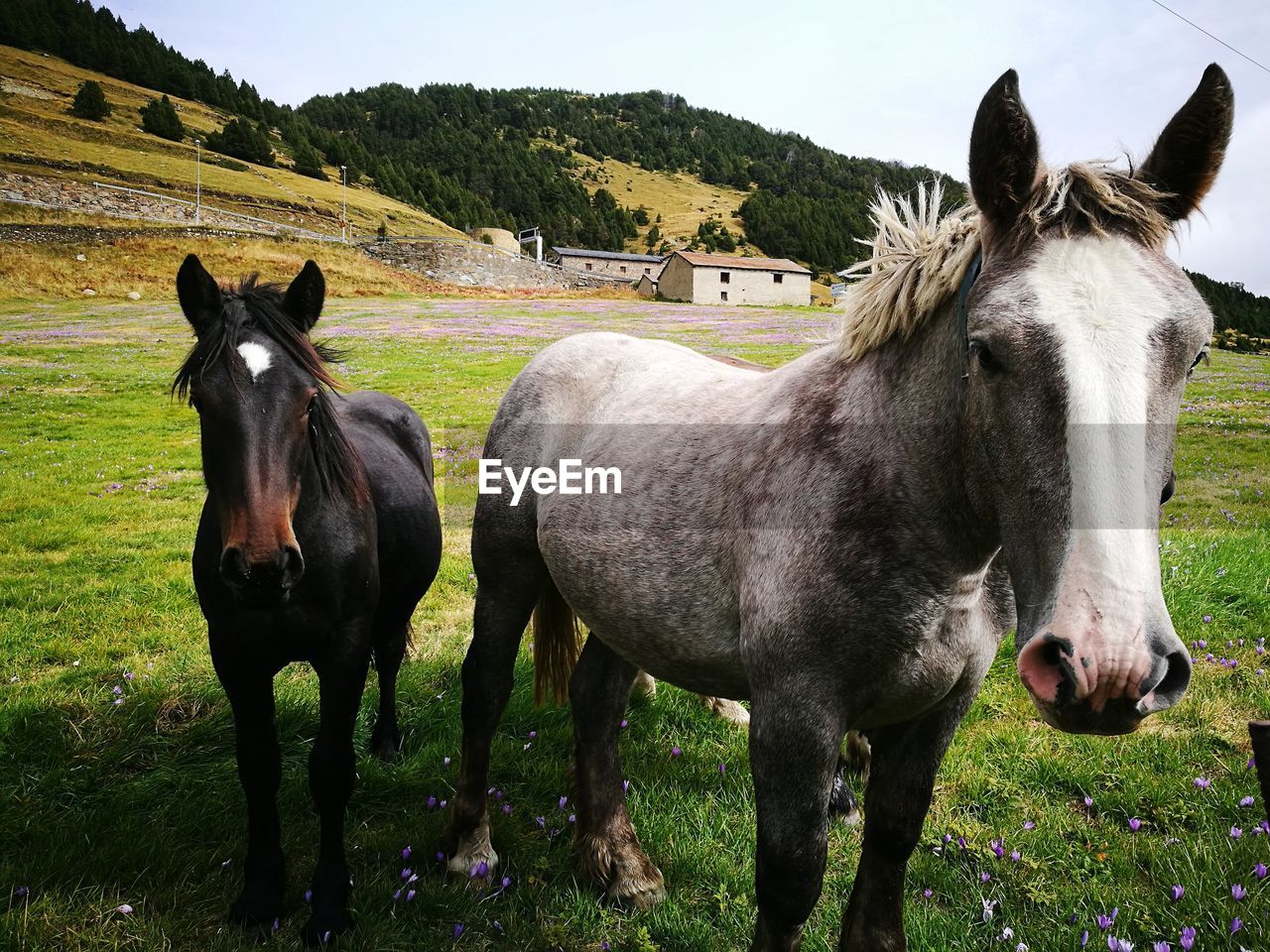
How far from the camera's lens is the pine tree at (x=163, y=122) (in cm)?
8050

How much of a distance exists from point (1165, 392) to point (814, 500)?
0.93 m

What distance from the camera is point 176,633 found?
559 cm

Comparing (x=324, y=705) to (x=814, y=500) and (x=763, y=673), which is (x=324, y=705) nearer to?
(x=763, y=673)

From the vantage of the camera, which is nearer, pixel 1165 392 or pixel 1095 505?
pixel 1095 505

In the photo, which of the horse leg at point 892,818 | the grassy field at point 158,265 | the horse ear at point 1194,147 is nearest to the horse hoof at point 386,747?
the horse leg at point 892,818

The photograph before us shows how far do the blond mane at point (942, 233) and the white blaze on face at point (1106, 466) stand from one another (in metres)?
0.15

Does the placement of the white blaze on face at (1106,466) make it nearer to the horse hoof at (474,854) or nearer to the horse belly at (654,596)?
the horse belly at (654,596)

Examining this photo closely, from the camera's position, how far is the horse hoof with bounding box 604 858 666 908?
324cm

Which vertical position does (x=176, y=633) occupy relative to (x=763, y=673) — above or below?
below

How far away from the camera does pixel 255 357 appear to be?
294 cm

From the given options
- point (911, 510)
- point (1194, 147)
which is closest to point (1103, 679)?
point (911, 510)

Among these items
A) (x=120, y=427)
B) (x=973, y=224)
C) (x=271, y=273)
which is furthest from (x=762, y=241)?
(x=973, y=224)

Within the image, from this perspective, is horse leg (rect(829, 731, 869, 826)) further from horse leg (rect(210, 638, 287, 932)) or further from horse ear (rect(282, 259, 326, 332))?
horse ear (rect(282, 259, 326, 332))

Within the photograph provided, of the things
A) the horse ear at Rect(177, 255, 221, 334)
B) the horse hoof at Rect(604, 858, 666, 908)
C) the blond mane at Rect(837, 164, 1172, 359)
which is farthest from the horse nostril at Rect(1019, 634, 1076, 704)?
the horse ear at Rect(177, 255, 221, 334)
